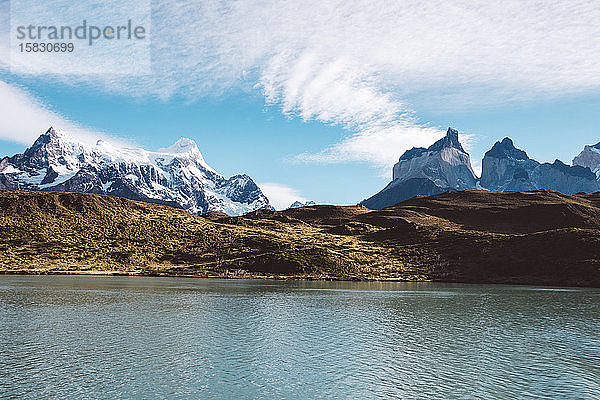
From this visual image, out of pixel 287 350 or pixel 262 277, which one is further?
pixel 262 277

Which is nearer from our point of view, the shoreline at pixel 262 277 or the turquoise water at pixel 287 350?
the turquoise water at pixel 287 350

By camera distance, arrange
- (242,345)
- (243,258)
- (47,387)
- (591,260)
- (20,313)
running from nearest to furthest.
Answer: (47,387), (242,345), (20,313), (591,260), (243,258)

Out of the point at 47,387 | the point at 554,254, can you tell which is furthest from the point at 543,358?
the point at 554,254

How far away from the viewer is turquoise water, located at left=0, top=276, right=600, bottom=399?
113ft

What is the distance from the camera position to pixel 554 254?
565ft

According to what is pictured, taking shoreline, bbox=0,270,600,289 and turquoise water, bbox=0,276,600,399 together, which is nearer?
turquoise water, bbox=0,276,600,399

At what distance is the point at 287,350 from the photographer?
47.3 m

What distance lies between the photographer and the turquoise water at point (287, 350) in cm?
3456

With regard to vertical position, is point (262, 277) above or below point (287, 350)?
below

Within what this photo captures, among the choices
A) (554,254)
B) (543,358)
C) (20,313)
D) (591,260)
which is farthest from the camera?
(554,254)

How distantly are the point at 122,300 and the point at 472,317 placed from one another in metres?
58.9

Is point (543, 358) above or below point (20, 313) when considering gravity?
below

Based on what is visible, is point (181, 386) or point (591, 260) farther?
point (591, 260)

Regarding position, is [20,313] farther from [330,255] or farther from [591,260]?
[591,260]
